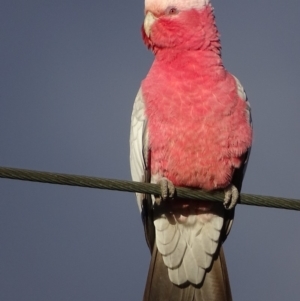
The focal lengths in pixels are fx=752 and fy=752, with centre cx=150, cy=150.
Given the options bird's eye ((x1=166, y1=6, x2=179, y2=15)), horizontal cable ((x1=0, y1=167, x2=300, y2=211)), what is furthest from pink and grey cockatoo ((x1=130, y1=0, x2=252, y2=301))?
horizontal cable ((x1=0, y1=167, x2=300, y2=211))

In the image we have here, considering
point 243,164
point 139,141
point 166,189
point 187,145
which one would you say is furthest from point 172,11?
point 166,189

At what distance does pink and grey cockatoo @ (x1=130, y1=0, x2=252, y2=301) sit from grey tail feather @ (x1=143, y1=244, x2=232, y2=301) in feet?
0.03

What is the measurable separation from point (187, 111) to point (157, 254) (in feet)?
5.32

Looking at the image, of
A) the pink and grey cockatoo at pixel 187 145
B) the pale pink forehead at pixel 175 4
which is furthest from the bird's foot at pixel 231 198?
the pale pink forehead at pixel 175 4

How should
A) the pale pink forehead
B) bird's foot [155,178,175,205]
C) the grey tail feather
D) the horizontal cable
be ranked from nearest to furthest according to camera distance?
the horizontal cable < bird's foot [155,178,175,205] < the grey tail feather < the pale pink forehead

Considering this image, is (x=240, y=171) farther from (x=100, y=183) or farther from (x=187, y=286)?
(x=100, y=183)

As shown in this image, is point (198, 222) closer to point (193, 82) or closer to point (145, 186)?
point (193, 82)

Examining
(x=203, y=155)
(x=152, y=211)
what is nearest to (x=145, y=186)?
(x=203, y=155)

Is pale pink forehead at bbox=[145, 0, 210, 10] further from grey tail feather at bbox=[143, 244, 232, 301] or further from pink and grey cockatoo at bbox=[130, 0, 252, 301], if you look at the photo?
grey tail feather at bbox=[143, 244, 232, 301]

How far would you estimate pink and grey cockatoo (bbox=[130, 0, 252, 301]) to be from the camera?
23.2ft

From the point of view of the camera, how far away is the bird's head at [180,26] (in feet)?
25.0

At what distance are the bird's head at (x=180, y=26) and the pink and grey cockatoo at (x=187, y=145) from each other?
10 millimetres

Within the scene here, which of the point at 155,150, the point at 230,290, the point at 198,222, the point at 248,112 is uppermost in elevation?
the point at 248,112

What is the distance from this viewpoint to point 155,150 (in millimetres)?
7207
